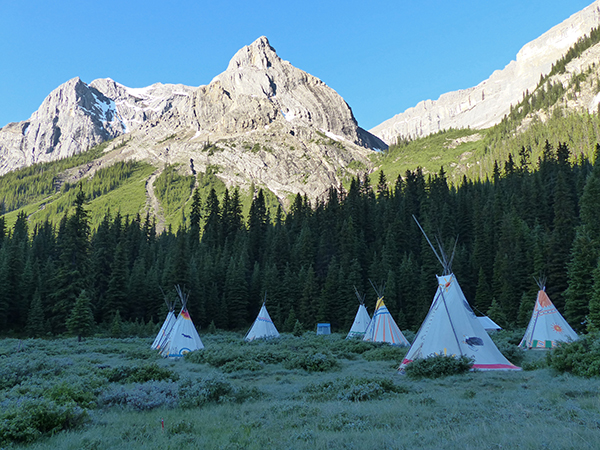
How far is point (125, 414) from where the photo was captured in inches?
417

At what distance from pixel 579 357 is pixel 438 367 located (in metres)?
4.99

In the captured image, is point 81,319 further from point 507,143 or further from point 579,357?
point 507,143

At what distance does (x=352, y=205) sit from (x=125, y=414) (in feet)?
243

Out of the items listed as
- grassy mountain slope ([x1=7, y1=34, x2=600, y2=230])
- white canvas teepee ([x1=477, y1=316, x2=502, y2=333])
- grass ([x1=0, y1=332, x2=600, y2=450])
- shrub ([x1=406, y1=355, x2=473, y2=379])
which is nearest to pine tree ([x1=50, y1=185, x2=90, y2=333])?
grass ([x1=0, y1=332, x2=600, y2=450])

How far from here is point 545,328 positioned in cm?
2841

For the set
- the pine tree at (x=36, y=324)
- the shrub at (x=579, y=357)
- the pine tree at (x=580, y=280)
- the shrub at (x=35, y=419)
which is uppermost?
the pine tree at (x=580, y=280)

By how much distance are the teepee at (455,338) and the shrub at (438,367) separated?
3.79 ft

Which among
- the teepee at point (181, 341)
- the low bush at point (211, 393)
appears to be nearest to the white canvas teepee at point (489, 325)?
the teepee at point (181, 341)

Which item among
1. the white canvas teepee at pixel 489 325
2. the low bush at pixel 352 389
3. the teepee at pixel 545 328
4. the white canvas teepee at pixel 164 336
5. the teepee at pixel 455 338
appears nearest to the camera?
the low bush at pixel 352 389

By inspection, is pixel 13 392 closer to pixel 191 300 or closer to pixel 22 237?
pixel 191 300

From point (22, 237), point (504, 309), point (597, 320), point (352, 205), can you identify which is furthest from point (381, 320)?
point (22, 237)

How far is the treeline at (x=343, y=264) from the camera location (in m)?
45.8

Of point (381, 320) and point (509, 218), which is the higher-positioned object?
point (509, 218)

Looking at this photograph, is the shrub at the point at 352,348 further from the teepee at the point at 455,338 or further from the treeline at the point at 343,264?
the treeline at the point at 343,264
